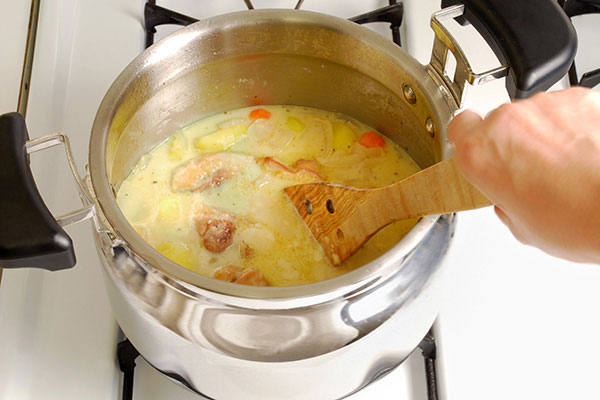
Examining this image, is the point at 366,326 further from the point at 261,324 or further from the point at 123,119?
the point at 123,119

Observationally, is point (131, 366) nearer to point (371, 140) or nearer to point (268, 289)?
point (268, 289)

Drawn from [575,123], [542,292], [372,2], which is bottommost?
[542,292]

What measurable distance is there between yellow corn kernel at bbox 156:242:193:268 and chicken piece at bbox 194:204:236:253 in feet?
0.09

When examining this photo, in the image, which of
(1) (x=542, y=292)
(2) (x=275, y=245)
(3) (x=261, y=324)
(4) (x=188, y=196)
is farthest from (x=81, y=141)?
(1) (x=542, y=292)

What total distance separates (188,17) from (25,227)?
23.2 inches

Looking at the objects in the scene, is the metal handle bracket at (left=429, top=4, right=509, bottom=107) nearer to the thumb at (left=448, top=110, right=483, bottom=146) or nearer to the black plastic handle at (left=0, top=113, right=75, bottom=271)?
the thumb at (left=448, top=110, right=483, bottom=146)

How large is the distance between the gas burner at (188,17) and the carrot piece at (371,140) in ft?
0.55

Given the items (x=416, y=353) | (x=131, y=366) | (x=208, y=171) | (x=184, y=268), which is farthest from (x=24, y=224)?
(x=416, y=353)

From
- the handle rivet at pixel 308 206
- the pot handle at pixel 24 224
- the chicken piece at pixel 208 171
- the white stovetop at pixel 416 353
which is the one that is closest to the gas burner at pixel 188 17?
the white stovetop at pixel 416 353

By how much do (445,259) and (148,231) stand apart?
0.42 metres

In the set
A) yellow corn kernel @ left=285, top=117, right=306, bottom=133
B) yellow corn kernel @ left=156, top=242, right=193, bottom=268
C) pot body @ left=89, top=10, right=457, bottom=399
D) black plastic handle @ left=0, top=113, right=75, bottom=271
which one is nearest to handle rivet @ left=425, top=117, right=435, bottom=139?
pot body @ left=89, top=10, right=457, bottom=399

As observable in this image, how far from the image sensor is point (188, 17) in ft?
3.78

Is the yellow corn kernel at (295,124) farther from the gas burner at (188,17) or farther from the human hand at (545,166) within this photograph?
the human hand at (545,166)

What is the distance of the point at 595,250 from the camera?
501 mm
